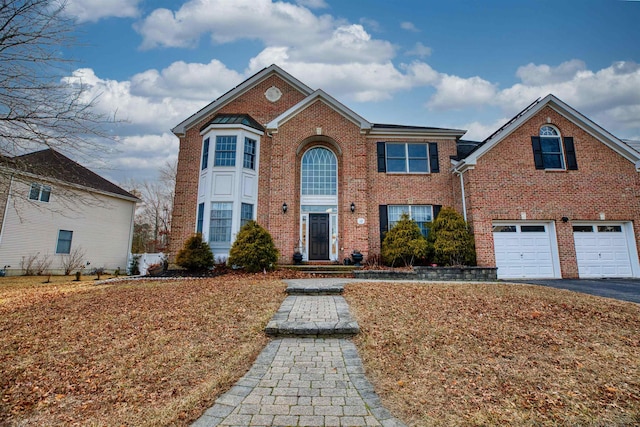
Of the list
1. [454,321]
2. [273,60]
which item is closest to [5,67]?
[454,321]

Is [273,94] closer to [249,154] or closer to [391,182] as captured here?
[249,154]

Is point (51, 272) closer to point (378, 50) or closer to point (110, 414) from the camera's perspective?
point (110, 414)

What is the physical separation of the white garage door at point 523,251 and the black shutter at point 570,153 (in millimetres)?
2854

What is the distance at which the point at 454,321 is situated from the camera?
494 centimetres

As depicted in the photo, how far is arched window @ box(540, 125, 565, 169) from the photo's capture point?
483 inches

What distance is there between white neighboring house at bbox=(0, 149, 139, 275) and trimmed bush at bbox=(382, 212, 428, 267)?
1148 cm

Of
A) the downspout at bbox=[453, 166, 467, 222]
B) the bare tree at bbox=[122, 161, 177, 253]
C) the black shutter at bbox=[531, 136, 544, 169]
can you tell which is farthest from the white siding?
the black shutter at bbox=[531, 136, 544, 169]

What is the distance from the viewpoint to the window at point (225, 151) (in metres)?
13.0

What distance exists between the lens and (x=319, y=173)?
13.7 metres

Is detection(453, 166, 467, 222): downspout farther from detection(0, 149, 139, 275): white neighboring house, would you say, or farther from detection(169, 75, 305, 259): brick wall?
detection(0, 149, 139, 275): white neighboring house

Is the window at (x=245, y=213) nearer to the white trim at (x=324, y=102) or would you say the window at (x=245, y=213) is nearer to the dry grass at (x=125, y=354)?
the white trim at (x=324, y=102)

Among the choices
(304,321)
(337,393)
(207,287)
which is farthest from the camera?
(207,287)

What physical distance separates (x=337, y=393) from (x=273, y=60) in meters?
15.5

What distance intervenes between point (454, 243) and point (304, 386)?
982 centimetres
